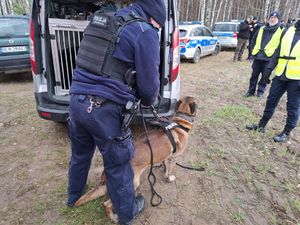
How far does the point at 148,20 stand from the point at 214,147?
230cm

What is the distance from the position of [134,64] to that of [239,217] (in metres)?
1.71

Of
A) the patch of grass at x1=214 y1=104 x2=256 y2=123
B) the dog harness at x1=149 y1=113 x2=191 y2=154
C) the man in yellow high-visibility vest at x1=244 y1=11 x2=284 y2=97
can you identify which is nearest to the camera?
the dog harness at x1=149 y1=113 x2=191 y2=154

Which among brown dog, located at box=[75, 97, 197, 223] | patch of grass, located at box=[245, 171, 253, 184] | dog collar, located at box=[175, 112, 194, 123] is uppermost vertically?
dog collar, located at box=[175, 112, 194, 123]

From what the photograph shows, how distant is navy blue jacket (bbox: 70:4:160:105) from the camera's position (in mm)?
1640

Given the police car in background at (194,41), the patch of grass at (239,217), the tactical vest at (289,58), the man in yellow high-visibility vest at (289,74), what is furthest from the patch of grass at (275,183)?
the police car in background at (194,41)

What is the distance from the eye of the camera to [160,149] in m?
2.42

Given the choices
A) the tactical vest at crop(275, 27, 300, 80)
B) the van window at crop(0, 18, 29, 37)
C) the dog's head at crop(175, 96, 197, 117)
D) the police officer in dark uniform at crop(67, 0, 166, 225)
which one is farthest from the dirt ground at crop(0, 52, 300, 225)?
the van window at crop(0, 18, 29, 37)

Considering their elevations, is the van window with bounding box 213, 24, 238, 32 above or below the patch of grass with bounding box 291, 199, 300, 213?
above

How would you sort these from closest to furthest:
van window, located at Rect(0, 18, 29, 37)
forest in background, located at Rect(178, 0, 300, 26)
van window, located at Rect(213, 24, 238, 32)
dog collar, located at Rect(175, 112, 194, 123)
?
dog collar, located at Rect(175, 112, 194, 123), van window, located at Rect(0, 18, 29, 37), van window, located at Rect(213, 24, 238, 32), forest in background, located at Rect(178, 0, 300, 26)

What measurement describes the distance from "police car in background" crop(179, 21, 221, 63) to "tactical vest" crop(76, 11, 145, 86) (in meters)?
8.15

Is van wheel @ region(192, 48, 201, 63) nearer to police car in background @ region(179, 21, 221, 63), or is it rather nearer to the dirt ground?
police car in background @ region(179, 21, 221, 63)

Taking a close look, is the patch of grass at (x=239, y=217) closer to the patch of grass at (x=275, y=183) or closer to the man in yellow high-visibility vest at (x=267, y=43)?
the patch of grass at (x=275, y=183)

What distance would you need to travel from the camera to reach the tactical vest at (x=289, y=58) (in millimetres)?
3475

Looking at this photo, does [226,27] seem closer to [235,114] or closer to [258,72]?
[258,72]
